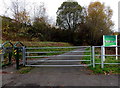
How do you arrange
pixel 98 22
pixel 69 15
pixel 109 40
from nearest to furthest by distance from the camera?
1. pixel 109 40
2. pixel 98 22
3. pixel 69 15

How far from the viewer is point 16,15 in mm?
11500

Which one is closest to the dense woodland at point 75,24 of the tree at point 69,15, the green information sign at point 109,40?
the tree at point 69,15

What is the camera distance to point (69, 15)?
28312 millimetres

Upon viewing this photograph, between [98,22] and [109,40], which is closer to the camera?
[109,40]

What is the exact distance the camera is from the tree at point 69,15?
27.6m

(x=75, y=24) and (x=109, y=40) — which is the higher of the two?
(x=75, y=24)

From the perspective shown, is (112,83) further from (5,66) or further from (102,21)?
(102,21)

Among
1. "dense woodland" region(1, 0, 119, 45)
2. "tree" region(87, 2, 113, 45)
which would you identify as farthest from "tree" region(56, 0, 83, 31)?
"tree" region(87, 2, 113, 45)

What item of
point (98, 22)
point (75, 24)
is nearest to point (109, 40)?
point (98, 22)

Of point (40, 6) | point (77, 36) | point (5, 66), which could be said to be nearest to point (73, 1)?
point (77, 36)

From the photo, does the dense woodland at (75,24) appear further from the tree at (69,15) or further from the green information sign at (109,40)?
the green information sign at (109,40)

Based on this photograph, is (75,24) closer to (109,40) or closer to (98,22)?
(98,22)

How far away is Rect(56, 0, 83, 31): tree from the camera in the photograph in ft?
90.6

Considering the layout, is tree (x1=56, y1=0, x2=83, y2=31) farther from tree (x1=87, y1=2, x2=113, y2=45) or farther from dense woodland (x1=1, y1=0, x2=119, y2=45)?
tree (x1=87, y1=2, x2=113, y2=45)
